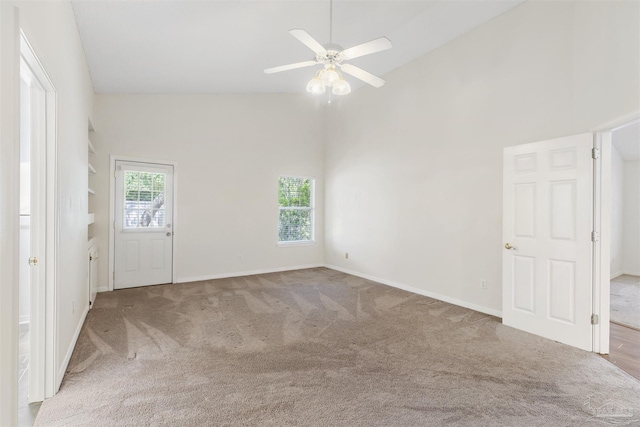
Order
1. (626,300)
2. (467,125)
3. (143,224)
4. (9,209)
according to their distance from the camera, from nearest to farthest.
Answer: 1. (9,209)
2. (467,125)
3. (626,300)
4. (143,224)

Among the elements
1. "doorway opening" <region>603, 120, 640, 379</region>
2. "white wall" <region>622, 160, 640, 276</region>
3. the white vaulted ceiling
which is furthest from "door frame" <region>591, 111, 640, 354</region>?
"white wall" <region>622, 160, 640, 276</region>

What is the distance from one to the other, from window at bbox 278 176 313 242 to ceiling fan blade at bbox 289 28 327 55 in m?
3.95

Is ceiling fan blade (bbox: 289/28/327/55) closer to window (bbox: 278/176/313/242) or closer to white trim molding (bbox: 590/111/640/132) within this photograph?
white trim molding (bbox: 590/111/640/132)

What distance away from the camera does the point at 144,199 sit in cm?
504

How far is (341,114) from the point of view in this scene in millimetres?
6309

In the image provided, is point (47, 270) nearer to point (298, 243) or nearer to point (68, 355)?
point (68, 355)

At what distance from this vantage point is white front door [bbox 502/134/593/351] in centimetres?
289

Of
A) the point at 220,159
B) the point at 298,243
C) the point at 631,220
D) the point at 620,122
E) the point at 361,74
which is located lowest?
the point at 298,243

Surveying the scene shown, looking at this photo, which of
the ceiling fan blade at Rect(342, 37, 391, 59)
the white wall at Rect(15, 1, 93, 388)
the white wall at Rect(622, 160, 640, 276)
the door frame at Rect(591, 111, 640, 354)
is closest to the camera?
the white wall at Rect(15, 1, 93, 388)

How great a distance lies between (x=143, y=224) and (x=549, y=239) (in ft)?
18.0

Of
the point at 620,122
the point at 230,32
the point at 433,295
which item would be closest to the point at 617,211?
the point at 433,295

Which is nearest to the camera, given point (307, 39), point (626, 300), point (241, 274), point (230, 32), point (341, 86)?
point (307, 39)

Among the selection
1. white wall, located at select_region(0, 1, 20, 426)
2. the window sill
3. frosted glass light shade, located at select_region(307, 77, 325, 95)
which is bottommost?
the window sill

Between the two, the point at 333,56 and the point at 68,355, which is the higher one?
the point at 333,56
